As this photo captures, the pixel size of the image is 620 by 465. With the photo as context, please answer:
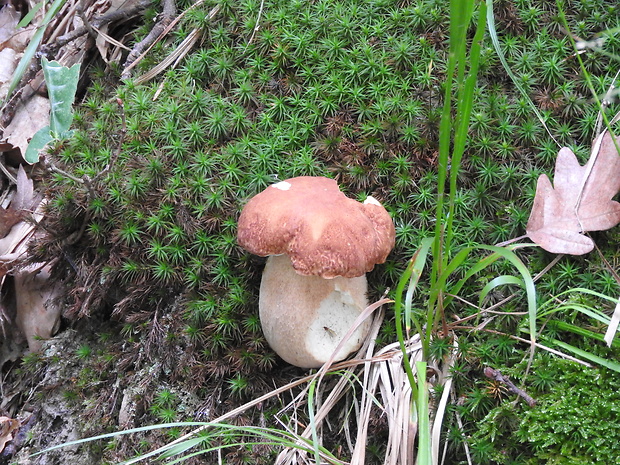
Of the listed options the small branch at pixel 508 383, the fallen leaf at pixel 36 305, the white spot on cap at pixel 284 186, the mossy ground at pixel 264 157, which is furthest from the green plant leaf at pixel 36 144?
the small branch at pixel 508 383

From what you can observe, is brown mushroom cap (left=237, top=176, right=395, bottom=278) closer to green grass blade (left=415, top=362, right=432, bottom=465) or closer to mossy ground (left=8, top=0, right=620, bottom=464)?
mossy ground (left=8, top=0, right=620, bottom=464)

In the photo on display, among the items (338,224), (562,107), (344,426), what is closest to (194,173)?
(338,224)

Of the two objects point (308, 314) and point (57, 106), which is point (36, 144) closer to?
point (57, 106)

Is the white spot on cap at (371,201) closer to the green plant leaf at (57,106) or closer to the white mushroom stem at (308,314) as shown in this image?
the white mushroom stem at (308,314)

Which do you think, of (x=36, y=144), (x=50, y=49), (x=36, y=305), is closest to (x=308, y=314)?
(x=36, y=144)

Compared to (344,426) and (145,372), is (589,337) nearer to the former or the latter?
(344,426)
